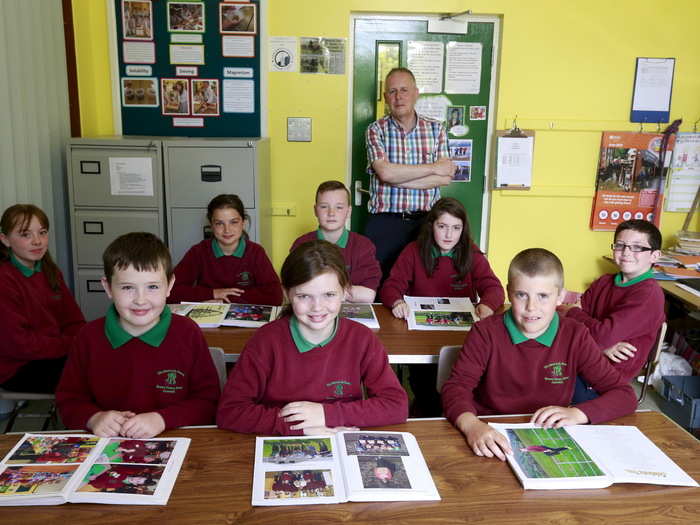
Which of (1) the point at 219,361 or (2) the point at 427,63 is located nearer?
(1) the point at 219,361

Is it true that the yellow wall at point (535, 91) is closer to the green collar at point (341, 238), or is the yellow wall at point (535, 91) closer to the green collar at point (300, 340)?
the green collar at point (341, 238)

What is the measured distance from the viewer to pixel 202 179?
3.71 m

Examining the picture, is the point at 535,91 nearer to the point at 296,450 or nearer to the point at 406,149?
the point at 406,149

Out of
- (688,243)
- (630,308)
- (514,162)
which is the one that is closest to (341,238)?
(630,308)

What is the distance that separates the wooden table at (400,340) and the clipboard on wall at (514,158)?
2.29 metres

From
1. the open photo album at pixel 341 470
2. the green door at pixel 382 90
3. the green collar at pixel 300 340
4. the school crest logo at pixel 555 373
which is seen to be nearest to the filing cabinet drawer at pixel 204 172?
the green door at pixel 382 90

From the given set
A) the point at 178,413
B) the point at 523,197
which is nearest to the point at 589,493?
the point at 178,413

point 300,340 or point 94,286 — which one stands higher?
point 300,340

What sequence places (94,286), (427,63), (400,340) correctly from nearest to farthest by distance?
(400,340) < (94,286) < (427,63)

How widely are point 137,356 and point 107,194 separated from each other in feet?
7.67

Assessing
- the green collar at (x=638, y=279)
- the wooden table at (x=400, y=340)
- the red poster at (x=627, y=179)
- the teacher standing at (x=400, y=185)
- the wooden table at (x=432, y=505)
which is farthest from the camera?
the red poster at (x=627, y=179)

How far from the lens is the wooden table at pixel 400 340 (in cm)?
202

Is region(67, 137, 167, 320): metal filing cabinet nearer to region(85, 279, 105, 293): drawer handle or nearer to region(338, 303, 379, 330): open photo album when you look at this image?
region(85, 279, 105, 293): drawer handle

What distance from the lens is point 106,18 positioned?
13.4ft
